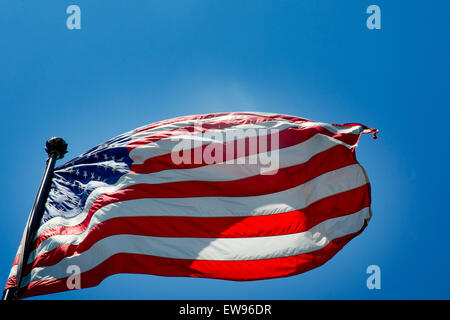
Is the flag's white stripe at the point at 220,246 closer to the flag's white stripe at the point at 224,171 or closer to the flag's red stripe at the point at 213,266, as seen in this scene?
the flag's red stripe at the point at 213,266

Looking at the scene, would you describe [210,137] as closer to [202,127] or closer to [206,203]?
[202,127]

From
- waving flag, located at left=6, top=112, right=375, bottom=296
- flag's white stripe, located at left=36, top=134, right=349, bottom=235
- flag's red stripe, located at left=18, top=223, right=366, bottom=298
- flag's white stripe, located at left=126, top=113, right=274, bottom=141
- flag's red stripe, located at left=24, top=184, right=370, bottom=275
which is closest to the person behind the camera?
flag's red stripe, located at left=18, top=223, right=366, bottom=298

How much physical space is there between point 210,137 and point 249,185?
1.35 m

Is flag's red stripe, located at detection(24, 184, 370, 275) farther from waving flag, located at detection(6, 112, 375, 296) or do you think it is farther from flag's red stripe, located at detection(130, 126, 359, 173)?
flag's red stripe, located at detection(130, 126, 359, 173)

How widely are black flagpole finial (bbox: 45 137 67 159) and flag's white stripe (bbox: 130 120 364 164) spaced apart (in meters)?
1.42

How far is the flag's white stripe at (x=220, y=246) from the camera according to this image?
7289mm

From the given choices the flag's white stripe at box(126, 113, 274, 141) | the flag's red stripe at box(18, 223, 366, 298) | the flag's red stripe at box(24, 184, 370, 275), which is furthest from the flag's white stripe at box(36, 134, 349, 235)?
the flag's red stripe at box(18, 223, 366, 298)

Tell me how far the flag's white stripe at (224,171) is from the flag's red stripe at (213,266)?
56.0 inches

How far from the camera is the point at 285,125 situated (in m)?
8.98

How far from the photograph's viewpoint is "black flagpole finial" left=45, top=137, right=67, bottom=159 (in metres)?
8.41

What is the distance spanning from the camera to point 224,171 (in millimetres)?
8516

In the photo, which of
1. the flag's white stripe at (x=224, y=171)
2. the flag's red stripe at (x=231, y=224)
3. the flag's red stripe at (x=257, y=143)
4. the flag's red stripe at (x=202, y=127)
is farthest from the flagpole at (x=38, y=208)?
the flag's red stripe at (x=257, y=143)

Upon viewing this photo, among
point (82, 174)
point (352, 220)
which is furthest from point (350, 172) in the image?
point (82, 174)

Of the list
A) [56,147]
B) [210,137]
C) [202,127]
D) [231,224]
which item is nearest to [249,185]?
[231,224]
